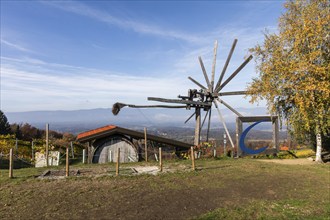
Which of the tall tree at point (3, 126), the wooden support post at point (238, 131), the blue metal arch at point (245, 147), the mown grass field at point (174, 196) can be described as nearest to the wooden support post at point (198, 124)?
the wooden support post at point (238, 131)

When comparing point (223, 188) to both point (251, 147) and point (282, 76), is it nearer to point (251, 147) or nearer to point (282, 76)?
point (282, 76)

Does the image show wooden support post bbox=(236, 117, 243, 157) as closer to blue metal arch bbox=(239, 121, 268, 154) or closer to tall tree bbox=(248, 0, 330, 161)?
blue metal arch bbox=(239, 121, 268, 154)

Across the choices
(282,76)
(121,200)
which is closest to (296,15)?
(282,76)

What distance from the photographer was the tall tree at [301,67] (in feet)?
53.2

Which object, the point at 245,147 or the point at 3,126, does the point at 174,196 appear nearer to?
the point at 245,147

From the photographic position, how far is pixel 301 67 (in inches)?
643

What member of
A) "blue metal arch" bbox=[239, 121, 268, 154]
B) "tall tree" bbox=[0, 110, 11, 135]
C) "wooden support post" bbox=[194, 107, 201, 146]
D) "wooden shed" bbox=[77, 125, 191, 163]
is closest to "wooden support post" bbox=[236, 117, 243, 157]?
"blue metal arch" bbox=[239, 121, 268, 154]

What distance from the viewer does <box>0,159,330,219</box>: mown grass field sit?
9375mm

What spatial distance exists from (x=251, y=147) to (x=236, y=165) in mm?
5921

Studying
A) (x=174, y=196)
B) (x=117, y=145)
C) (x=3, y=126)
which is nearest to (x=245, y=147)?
(x=117, y=145)

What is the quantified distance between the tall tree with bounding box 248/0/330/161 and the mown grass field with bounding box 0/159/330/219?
145 inches

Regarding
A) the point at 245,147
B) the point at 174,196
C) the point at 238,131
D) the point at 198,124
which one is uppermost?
the point at 198,124

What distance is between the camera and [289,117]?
1862cm

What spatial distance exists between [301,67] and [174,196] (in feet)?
35.8
